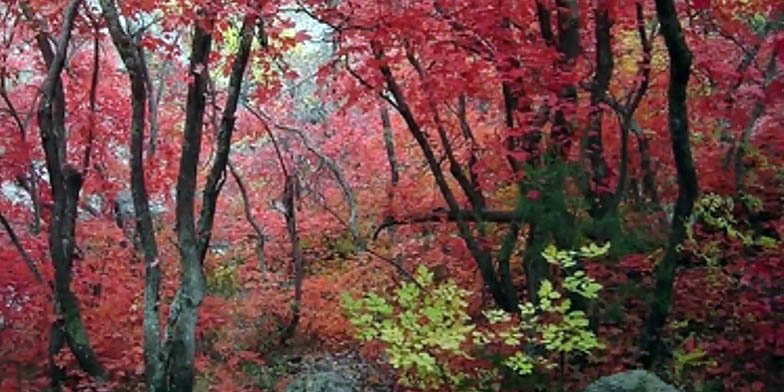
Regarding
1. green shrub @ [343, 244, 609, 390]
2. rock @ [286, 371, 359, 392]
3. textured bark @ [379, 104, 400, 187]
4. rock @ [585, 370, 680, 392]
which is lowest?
rock @ [286, 371, 359, 392]

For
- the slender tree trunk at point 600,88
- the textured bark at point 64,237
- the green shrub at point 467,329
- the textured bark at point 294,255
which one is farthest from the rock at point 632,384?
the textured bark at point 294,255

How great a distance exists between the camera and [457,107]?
1046cm

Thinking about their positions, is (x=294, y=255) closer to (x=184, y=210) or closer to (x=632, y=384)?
(x=184, y=210)

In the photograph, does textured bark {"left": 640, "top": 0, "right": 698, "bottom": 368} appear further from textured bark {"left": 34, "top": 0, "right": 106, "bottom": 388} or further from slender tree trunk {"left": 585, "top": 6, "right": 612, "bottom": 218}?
textured bark {"left": 34, "top": 0, "right": 106, "bottom": 388}

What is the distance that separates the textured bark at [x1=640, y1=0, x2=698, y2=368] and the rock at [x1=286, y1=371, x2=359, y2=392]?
168 inches

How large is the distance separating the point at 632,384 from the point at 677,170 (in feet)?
8.01

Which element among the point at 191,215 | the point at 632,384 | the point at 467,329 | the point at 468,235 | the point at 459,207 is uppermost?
the point at 191,215

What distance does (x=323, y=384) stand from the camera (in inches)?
439

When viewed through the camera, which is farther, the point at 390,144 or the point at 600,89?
the point at 390,144

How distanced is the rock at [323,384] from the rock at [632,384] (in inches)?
212

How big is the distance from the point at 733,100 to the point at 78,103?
7990 mm

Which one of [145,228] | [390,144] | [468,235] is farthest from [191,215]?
[390,144]

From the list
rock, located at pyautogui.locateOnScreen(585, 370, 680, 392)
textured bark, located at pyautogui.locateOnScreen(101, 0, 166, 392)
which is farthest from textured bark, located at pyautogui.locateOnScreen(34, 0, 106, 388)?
rock, located at pyautogui.locateOnScreen(585, 370, 680, 392)

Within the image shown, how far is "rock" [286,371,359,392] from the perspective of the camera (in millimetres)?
10945
